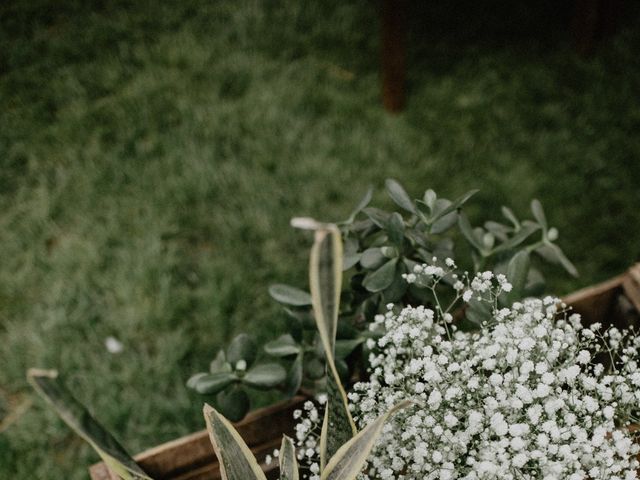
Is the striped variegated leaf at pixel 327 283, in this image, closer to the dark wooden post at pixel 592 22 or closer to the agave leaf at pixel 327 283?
the agave leaf at pixel 327 283

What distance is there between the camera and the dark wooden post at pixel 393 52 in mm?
2484

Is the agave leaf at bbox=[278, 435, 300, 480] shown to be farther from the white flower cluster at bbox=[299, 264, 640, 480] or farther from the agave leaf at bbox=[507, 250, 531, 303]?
the agave leaf at bbox=[507, 250, 531, 303]

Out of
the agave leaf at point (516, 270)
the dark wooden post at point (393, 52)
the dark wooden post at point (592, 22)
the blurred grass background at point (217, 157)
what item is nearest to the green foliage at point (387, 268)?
the agave leaf at point (516, 270)

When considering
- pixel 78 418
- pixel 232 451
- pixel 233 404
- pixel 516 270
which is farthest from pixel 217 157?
pixel 78 418

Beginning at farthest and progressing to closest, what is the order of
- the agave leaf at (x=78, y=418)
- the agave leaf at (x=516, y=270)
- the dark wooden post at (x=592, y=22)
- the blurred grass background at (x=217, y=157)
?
the dark wooden post at (x=592, y=22), the blurred grass background at (x=217, y=157), the agave leaf at (x=516, y=270), the agave leaf at (x=78, y=418)

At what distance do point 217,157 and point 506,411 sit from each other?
72.4 inches

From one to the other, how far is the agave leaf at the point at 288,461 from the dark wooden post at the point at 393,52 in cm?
184

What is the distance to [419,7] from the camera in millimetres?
3186

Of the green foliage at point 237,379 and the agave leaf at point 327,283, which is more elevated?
the agave leaf at point 327,283

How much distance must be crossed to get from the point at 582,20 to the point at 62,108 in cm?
228

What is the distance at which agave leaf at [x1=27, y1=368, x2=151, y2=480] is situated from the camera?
0.89 metres

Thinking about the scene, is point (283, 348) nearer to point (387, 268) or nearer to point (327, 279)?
point (387, 268)

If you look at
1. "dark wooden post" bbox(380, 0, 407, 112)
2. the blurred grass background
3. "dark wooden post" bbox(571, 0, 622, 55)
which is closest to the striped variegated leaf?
the blurred grass background

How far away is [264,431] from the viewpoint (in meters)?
1.51
